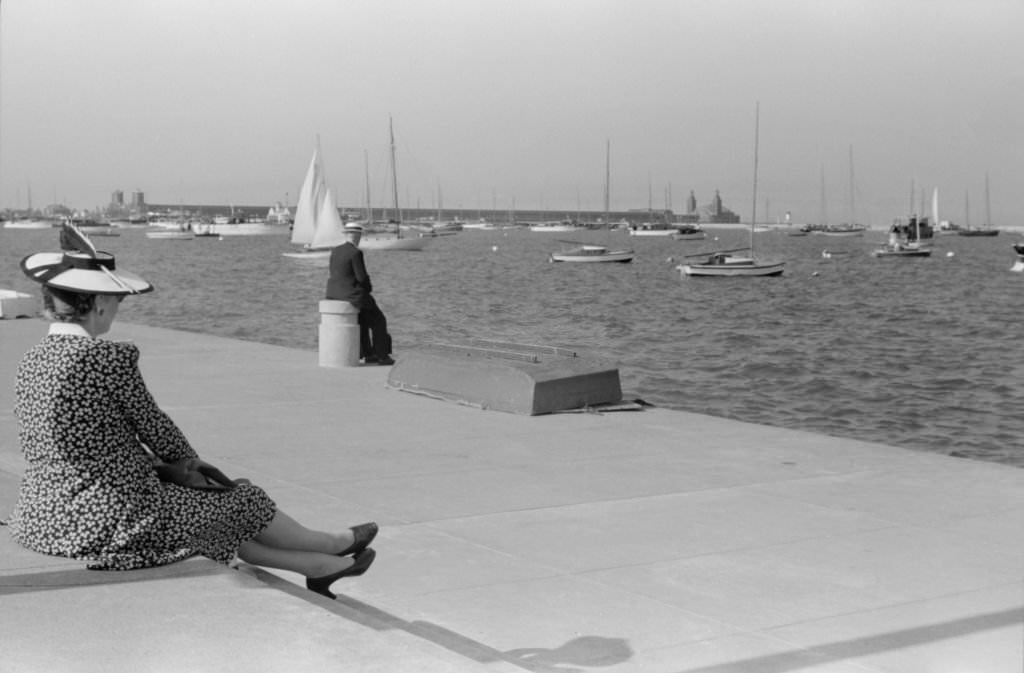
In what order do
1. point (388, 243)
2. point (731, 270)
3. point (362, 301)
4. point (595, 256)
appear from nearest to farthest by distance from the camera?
point (362, 301)
point (731, 270)
point (595, 256)
point (388, 243)

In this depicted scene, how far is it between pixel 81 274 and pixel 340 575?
1.67 meters

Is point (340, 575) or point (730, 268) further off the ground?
point (340, 575)

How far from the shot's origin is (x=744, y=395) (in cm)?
2598

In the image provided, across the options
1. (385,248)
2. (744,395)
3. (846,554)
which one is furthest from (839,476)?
(385,248)

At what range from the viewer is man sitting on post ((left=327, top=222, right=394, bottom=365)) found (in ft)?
55.5

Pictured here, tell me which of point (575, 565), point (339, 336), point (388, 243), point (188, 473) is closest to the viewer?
point (188, 473)

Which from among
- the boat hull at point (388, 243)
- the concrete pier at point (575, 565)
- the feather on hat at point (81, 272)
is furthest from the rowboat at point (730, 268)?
the feather on hat at point (81, 272)

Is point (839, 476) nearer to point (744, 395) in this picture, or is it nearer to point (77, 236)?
point (77, 236)

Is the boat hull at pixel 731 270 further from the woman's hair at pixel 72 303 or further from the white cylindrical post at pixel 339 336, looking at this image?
the woman's hair at pixel 72 303

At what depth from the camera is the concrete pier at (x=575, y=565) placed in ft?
18.4

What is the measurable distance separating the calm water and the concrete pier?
17.4 ft

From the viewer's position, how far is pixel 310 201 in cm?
9494

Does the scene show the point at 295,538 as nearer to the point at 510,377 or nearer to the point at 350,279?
the point at 510,377

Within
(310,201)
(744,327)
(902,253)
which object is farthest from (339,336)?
(902,253)
